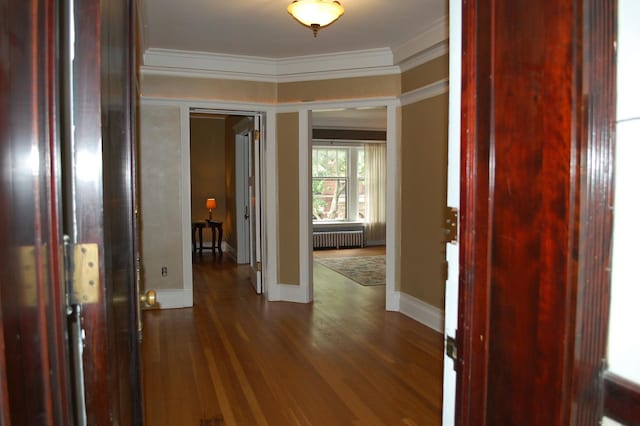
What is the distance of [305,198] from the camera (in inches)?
198

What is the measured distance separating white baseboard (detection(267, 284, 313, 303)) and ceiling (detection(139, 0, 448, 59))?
260 centimetres

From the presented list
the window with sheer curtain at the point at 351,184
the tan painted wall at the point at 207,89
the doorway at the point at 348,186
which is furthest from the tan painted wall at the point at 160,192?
the window with sheer curtain at the point at 351,184

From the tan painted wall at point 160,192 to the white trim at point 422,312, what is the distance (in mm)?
2480

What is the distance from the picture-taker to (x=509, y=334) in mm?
962

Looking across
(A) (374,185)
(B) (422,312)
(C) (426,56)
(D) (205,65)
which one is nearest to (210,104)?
(D) (205,65)

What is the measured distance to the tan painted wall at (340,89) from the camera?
4645mm

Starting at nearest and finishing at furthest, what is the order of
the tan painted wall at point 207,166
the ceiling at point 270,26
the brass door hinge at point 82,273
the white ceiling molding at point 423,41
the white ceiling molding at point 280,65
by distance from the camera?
1. the brass door hinge at point 82,273
2. the ceiling at point 270,26
3. the white ceiling molding at point 423,41
4. the white ceiling molding at point 280,65
5. the tan painted wall at point 207,166

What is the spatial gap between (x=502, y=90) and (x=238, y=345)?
3.33m

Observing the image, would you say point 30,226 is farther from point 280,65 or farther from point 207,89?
point 280,65

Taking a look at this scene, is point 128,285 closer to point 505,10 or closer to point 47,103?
point 47,103

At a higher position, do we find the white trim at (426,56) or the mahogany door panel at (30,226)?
the white trim at (426,56)

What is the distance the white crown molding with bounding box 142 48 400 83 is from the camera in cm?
464

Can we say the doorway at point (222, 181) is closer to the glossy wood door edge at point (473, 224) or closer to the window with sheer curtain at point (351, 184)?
the window with sheer curtain at point (351, 184)

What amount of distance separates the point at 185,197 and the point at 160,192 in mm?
263
